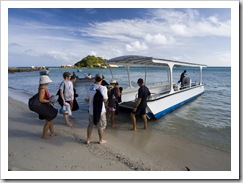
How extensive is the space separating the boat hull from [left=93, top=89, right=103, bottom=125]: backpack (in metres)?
3.44

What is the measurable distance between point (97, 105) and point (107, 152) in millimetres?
1220

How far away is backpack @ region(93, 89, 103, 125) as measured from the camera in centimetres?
473

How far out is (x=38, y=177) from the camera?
361cm

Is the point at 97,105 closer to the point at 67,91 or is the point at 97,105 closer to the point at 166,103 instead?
the point at 67,91

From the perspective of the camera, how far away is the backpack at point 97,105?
473 centimetres

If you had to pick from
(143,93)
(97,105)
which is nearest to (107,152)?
(97,105)

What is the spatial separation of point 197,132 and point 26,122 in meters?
6.56

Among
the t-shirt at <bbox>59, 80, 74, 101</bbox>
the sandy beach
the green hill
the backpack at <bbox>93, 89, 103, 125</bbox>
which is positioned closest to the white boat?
the sandy beach

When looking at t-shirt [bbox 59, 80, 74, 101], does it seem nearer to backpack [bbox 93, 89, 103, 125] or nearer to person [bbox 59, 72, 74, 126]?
person [bbox 59, 72, 74, 126]

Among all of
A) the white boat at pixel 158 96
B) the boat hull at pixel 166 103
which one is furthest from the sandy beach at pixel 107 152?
the white boat at pixel 158 96

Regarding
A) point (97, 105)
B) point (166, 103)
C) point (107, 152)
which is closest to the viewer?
point (97, 105)

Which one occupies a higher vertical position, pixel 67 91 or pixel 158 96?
pixel 67 91

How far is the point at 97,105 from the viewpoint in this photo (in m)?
4.77

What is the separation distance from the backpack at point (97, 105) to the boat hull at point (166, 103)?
3440 millimetres
